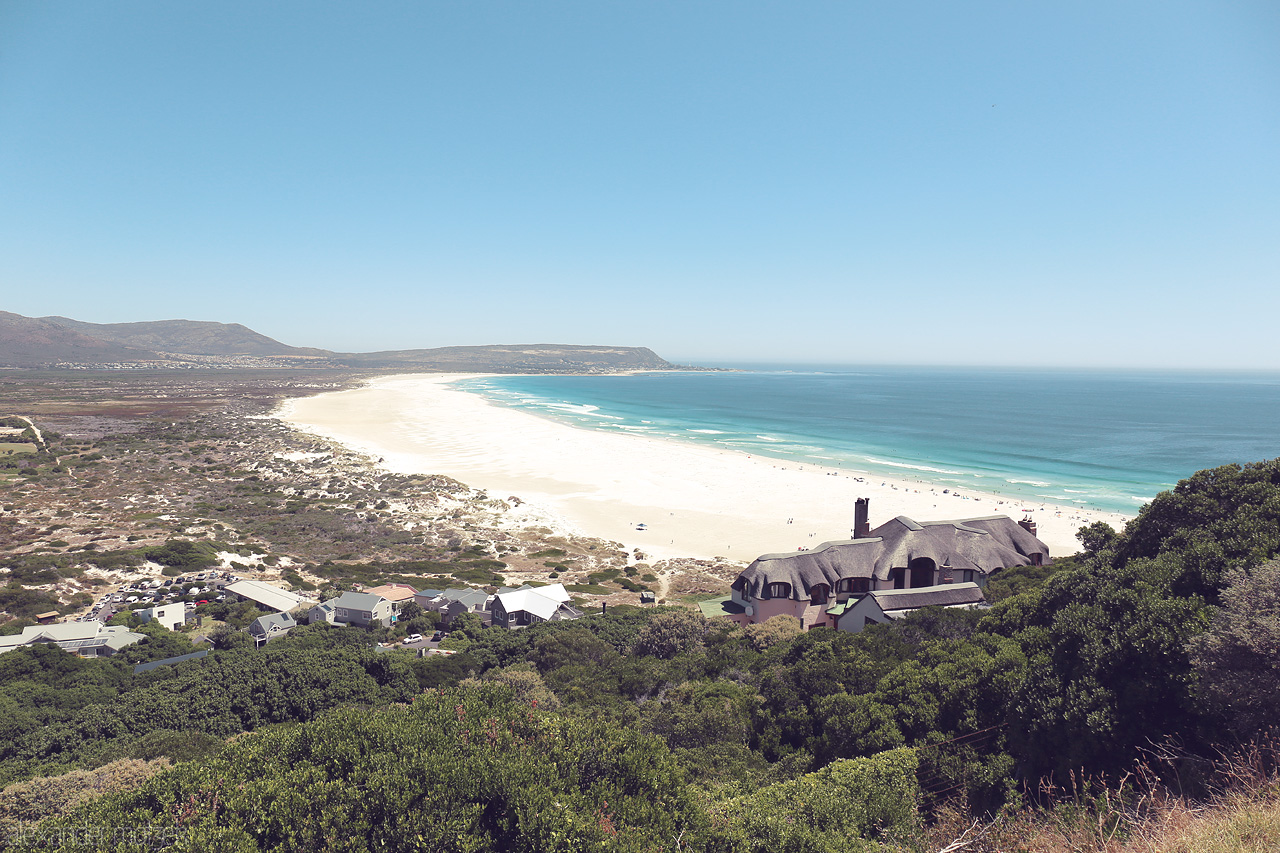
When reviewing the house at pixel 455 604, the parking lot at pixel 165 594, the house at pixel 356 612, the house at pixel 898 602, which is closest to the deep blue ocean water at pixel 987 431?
the house at pixel 898 602

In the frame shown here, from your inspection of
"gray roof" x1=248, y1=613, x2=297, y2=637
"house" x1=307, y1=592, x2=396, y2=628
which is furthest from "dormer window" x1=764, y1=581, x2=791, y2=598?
"gray roof" x1=248, y1=613, x2=297, y2=637

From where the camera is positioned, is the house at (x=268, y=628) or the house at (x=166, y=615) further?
the house at (x=166, y=615)

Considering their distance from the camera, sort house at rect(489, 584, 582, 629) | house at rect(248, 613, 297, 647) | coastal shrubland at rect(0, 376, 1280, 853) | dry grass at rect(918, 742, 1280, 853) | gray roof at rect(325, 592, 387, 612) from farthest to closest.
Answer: house at rect(489, 584, 582, 629)
gray roof at rect(325, 592, 387, 612)
house at rect(248, 613, 297, 647)
coastal shrubland at rect(0, 376, 1280, 853)
dry grass at rect(918, 742, 1280, 853)

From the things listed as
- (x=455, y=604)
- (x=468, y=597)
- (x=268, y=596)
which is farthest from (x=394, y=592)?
(x=268, y=596)

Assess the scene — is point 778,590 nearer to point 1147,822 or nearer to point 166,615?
point 1147,822

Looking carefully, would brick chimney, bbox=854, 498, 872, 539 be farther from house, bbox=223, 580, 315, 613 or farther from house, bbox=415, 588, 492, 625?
house, bbox=223, 580, 315, 613

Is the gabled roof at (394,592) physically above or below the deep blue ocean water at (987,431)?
below

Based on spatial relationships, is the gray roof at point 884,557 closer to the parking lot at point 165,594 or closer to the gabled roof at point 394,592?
the gabled roof at point 394,592

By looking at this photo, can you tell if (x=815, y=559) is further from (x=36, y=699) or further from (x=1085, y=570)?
(x=36, y=699)

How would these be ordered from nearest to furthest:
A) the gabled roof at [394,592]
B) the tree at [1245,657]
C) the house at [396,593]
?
the tree at [1245,657], the house at [396,593], the gabled roof at [394,592]
